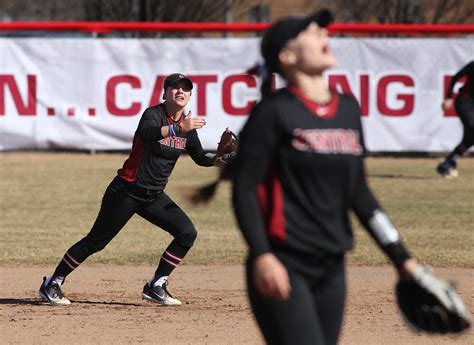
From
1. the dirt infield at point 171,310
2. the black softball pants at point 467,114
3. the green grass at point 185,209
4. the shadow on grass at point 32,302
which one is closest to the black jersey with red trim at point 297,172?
the dirt infield at point 171,310

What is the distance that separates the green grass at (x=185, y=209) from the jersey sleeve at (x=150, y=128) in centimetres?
119

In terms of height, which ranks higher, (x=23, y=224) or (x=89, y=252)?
(x=89, y=252)

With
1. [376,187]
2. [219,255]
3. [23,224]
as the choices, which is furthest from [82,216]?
[376,187]

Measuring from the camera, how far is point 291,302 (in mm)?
4230

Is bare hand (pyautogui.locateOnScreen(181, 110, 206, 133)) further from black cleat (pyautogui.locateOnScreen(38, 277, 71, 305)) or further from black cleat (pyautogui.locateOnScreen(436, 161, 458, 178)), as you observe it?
black cleat (pyautogui.locateOnScreen(436, 161, 458, 178))

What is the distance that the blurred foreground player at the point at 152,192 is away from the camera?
818 centimetres

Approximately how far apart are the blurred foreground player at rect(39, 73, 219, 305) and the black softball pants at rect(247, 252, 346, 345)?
12.3 feet

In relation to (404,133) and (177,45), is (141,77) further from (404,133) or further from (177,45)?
(404,133)

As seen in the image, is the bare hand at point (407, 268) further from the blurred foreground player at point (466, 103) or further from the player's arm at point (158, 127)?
the blurred foreground player at point (466, 103)

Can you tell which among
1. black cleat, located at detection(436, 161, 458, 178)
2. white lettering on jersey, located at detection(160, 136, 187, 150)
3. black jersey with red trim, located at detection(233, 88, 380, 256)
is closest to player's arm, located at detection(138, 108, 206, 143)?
white lettering on jersey, located at detection(160, 136, 187, 150)

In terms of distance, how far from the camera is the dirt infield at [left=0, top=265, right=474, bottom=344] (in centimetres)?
733

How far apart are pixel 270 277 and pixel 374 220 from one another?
569mm

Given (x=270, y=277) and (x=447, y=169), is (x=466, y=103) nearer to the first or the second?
(x=447, y=169)

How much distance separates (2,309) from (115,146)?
40.8ft
